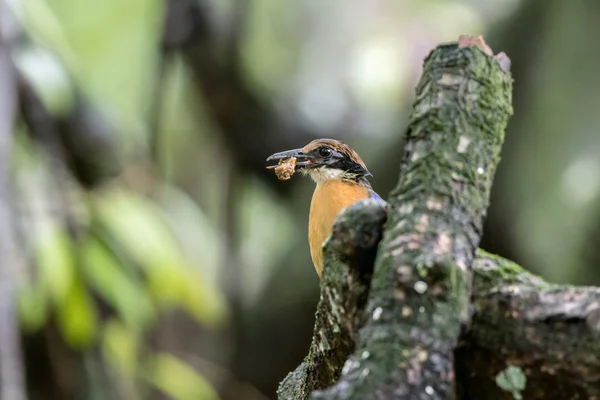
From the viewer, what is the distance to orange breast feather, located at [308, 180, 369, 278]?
267 cm

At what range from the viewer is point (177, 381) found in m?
4.73

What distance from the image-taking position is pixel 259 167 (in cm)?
510

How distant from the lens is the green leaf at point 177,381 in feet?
15.5

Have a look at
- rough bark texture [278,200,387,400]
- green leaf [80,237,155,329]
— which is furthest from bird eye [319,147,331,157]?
green leaf [80,237,155,329]

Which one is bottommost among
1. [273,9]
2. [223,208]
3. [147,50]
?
[223,208]

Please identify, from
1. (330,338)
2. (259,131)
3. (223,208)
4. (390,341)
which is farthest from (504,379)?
(223,208)

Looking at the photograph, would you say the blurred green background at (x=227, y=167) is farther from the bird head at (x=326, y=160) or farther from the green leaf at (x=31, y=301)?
the bird head at (x=326, y=160)

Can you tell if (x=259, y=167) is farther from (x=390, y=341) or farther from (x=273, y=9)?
(x=390, y=341)

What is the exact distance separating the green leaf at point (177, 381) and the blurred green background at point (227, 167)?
0.5 inches

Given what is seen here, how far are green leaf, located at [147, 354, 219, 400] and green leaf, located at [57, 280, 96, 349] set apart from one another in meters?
0.76

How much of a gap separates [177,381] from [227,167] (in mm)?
1593

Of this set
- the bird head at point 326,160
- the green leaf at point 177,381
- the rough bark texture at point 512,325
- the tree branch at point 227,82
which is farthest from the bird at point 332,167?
the green leaf at point 177,381

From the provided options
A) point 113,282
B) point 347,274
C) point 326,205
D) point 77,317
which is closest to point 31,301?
point 77,317

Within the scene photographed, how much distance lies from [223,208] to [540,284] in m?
4.64
